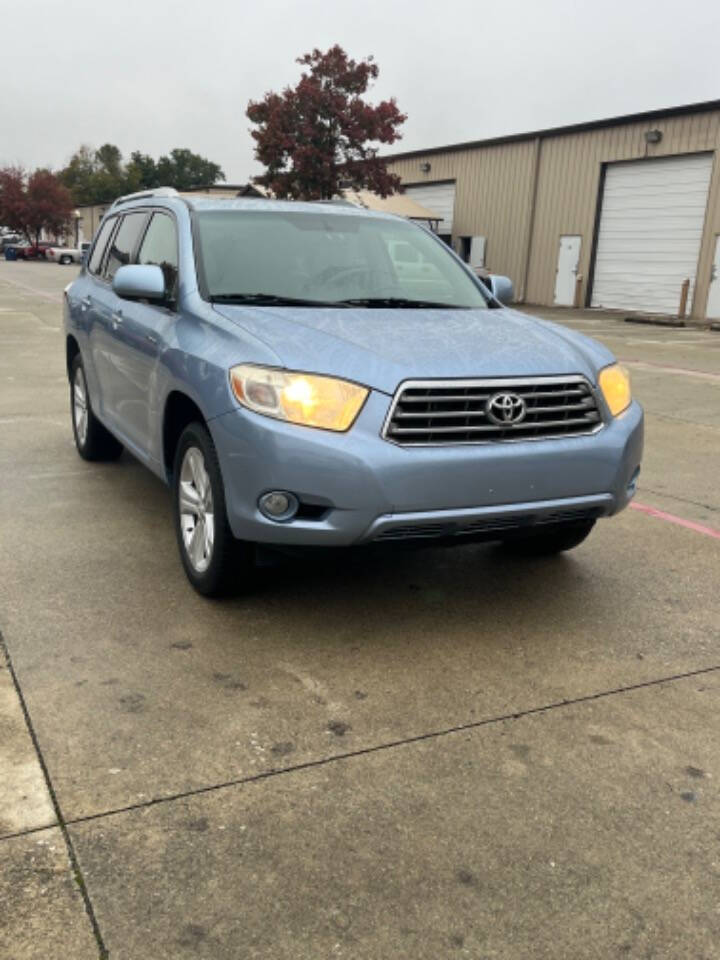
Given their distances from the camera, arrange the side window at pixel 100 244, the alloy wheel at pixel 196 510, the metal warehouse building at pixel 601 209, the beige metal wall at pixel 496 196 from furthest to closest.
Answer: the beige metal wall at pixel 496 196 → the metal warehouse building at pixel 601 209 → the side window at pixel 100 244 → the alloy wheel at pixel 196 510

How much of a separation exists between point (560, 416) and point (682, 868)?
1781 millimetres

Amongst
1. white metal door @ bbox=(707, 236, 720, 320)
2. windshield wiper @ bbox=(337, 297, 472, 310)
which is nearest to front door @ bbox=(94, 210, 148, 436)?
windshield wiper @ bbox=(337, 297, 472, 310)

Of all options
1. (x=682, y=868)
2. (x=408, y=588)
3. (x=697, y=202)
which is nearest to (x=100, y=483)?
(x=408, y=588)

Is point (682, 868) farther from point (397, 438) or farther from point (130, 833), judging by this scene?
point (397, 438)

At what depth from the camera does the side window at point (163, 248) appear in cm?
436

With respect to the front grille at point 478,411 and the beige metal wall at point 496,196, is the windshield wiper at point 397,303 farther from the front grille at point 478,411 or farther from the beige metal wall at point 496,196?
the beige metal wall at point 496,196

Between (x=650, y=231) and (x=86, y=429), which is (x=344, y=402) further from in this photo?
(x=650, y=231)

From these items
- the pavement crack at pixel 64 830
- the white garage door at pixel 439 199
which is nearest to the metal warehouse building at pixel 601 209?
the white garage door at pixel 439 199

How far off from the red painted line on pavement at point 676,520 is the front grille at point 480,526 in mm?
1809

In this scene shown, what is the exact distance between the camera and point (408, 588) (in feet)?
13.7

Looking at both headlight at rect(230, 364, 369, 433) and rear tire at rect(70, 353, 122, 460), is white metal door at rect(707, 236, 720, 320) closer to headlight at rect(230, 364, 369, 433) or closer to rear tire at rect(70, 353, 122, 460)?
rear tire at rect(70, 353, 122, 460)

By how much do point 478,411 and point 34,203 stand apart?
82.1m

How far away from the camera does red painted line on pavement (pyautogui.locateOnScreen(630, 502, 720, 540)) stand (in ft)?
16.8

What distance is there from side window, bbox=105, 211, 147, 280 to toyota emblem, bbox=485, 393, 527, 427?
2808mm
